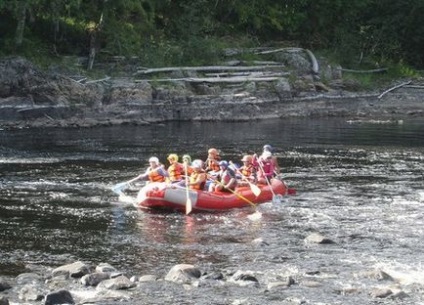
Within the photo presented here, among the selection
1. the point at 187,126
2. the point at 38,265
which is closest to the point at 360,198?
the point at 38,265

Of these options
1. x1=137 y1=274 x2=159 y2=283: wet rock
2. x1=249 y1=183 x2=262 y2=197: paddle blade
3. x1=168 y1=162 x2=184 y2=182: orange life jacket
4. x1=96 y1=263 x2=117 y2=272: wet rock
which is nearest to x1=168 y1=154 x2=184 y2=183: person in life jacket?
x1=168 y1=162 x2=184 y2=182: orange life jacket

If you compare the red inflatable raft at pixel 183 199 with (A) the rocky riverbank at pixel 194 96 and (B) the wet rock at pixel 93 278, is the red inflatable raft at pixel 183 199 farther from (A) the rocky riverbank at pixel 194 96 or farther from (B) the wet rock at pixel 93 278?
(A) the rocky riverbank at pixel 194 96

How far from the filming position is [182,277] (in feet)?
46.5

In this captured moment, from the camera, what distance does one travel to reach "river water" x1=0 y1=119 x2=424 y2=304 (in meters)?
14.7

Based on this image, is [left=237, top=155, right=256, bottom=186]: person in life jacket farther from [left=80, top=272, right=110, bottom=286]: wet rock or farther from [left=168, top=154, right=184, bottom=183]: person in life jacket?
[left=80, top=272, right=110, bottom=286]: wet rock

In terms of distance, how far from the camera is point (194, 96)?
4347 centimetres

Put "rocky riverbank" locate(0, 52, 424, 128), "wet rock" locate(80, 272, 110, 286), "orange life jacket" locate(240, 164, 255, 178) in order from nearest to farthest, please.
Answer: "wet rock" locate(80, 272, 110, 286) < "orange life jacket" locate(240, 164, 255, 178) < "rocky riverbank" locate(0, 52, 424, 128)

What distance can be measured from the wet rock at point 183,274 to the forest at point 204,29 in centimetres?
2755

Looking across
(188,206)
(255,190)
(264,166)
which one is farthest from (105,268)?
(264,166)

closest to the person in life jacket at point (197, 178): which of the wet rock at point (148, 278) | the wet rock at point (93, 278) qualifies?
the wet rock at point (148, 278)

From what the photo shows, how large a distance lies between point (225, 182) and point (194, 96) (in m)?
21.8

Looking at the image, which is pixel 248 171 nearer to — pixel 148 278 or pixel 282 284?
pixel 148 278

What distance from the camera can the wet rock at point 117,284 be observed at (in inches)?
536

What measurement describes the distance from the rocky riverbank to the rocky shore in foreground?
24.2 metres
